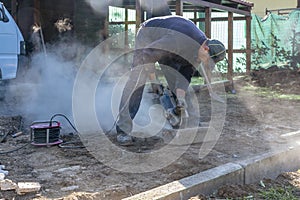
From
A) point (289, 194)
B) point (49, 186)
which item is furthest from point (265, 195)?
point (49, 186)

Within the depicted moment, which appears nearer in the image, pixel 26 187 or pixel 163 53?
pixel 26 187

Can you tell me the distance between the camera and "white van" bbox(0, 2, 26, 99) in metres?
7.96

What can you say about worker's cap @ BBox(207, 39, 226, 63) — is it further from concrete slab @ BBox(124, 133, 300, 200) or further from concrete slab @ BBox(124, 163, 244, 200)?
concrete slab @ BBox(124, 163, 244, 200)

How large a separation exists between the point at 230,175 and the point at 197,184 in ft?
1.36

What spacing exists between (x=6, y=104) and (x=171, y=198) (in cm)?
550

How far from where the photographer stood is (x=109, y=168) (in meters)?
3.63

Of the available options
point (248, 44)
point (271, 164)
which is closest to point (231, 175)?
point (271, 164)

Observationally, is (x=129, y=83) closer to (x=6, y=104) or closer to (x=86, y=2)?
(x=6, y=104)

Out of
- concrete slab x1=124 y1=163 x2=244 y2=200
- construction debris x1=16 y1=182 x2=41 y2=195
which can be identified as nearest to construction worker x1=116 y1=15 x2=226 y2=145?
concrete slab x1=124 y1=163 x2=244 y2=200

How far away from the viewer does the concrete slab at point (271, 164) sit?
353 cm

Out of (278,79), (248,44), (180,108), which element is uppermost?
(248,44)

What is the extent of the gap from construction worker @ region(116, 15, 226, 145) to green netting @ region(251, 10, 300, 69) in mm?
9104

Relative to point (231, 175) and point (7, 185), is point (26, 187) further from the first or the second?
point (231, 175)

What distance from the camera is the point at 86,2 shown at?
1305 centimetres
